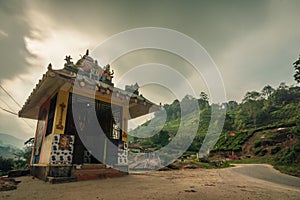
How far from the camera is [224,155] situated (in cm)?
3259

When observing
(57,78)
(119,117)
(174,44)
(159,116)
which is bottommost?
(119,117)

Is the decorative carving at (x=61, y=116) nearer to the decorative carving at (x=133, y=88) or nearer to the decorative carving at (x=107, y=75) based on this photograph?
the decorative carving at (x=107, y=75)

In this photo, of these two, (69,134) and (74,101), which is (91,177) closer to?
(69,134)

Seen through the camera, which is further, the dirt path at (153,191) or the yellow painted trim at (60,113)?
the yellow painted trim at (60,113)

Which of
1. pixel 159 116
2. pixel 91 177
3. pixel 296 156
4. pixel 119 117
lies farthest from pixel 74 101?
pixel 159 116

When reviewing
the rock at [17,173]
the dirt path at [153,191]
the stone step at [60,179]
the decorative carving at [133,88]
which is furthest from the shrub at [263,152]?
the rock at [17,173]

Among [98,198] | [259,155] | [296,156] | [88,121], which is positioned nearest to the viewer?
[98,198]

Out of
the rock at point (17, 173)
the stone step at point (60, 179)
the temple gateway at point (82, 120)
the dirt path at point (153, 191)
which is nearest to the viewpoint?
the dirt path at point (153, 191)

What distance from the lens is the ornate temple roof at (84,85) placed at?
23.3 feet

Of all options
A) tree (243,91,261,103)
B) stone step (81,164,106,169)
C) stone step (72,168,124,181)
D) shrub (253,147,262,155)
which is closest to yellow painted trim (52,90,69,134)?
stone step (81,164,106,169)

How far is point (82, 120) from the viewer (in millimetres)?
9656

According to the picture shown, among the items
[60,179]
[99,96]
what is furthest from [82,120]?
[60,179]

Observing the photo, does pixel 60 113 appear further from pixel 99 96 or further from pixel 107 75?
pixel 107 75

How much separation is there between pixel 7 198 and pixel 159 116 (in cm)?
9732
